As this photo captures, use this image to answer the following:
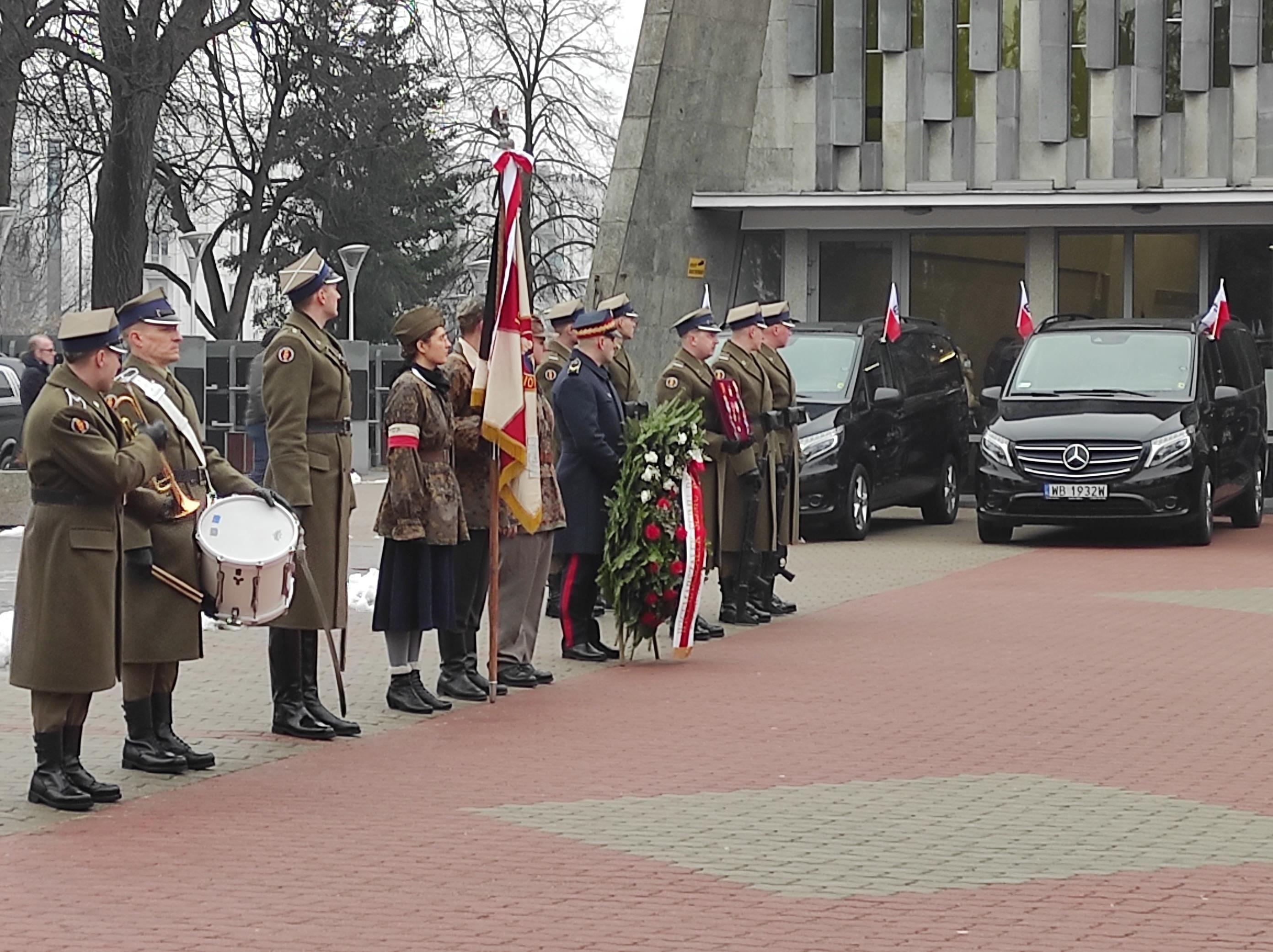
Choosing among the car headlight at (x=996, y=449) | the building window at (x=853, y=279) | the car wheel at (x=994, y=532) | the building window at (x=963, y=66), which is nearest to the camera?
the car headlight at (x=996, y=449)

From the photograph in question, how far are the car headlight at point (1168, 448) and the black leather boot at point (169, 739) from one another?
40.3 ft

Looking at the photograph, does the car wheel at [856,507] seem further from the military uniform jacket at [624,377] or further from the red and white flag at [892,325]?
the military uniform jacket at [624,377]

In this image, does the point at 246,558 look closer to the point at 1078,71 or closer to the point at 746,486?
the point at 746,486

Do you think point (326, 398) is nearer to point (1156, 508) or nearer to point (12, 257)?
point (1156, 508)

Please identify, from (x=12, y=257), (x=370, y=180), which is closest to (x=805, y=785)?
(x=370, y=180)

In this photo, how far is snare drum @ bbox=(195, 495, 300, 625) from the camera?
29.2ft

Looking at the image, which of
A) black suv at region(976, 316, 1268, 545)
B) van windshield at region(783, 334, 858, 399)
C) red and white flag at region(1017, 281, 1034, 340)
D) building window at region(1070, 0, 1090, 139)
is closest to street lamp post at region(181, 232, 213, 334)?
building window at region(1070, 0, 1090, 139)

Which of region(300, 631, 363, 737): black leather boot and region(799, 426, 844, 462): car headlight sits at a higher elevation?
region(799, 426, 844, 462): car headlight

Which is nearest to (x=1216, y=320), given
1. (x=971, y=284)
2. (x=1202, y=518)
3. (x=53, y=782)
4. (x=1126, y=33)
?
(x=1202, y=518)

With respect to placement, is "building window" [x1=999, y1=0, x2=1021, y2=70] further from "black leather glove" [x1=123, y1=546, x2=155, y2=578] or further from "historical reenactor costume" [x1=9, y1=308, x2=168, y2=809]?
"historical reenactor costume" [x1=9, y1=308, x2=168, y2=809]

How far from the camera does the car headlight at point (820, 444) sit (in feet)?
66.0

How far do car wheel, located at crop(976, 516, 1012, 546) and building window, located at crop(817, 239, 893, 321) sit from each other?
37.1 feet

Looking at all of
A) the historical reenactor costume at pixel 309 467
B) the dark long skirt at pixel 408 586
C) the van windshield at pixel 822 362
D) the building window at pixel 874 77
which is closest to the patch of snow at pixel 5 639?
the dark long skirt at pixel 408 586

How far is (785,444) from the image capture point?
1524 cm
